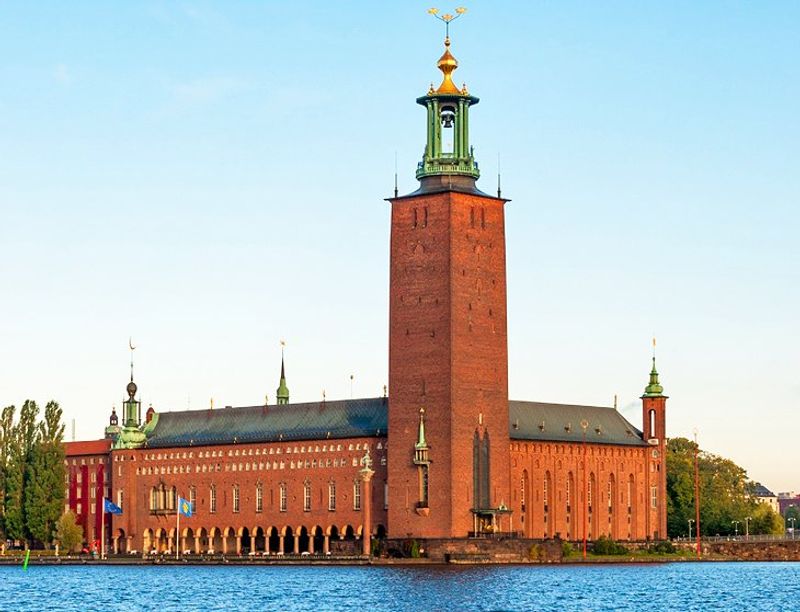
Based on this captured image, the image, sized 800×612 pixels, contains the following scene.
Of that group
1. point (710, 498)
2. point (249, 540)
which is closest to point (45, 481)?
point (249, 540)

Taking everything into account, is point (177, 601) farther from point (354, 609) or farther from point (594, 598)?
point (594, 598)

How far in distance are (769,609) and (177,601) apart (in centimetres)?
2370

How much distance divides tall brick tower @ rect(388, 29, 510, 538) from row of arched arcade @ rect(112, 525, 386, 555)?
6919mm

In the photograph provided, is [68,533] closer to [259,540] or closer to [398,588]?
[259,540]

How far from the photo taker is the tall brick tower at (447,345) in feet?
415

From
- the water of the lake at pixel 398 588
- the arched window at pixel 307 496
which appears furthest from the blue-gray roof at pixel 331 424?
the water of the lake at pixel 398 588

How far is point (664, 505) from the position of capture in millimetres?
151250

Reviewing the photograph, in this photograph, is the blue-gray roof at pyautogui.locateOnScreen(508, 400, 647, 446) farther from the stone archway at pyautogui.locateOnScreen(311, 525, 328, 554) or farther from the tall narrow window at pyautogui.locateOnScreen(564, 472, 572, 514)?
the stone archway at pyautogui.locateOnScreen(311, 525, 328, 554)

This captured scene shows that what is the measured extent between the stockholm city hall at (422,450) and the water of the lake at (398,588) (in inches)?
329

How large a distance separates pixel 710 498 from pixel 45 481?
5024cm

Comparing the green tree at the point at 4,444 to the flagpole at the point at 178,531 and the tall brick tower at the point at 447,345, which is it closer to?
the flagpole at the point at 178,531

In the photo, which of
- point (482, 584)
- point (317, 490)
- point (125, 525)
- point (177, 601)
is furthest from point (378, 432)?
point (177, 601)

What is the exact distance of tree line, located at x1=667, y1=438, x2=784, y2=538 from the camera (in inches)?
6348

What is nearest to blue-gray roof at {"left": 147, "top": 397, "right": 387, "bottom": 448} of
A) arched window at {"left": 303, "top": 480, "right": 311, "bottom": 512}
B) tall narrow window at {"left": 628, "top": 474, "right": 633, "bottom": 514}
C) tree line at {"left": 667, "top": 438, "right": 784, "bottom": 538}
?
arched window at {"left": 303, "top": 480, "right": 311, "bottom": 512}
